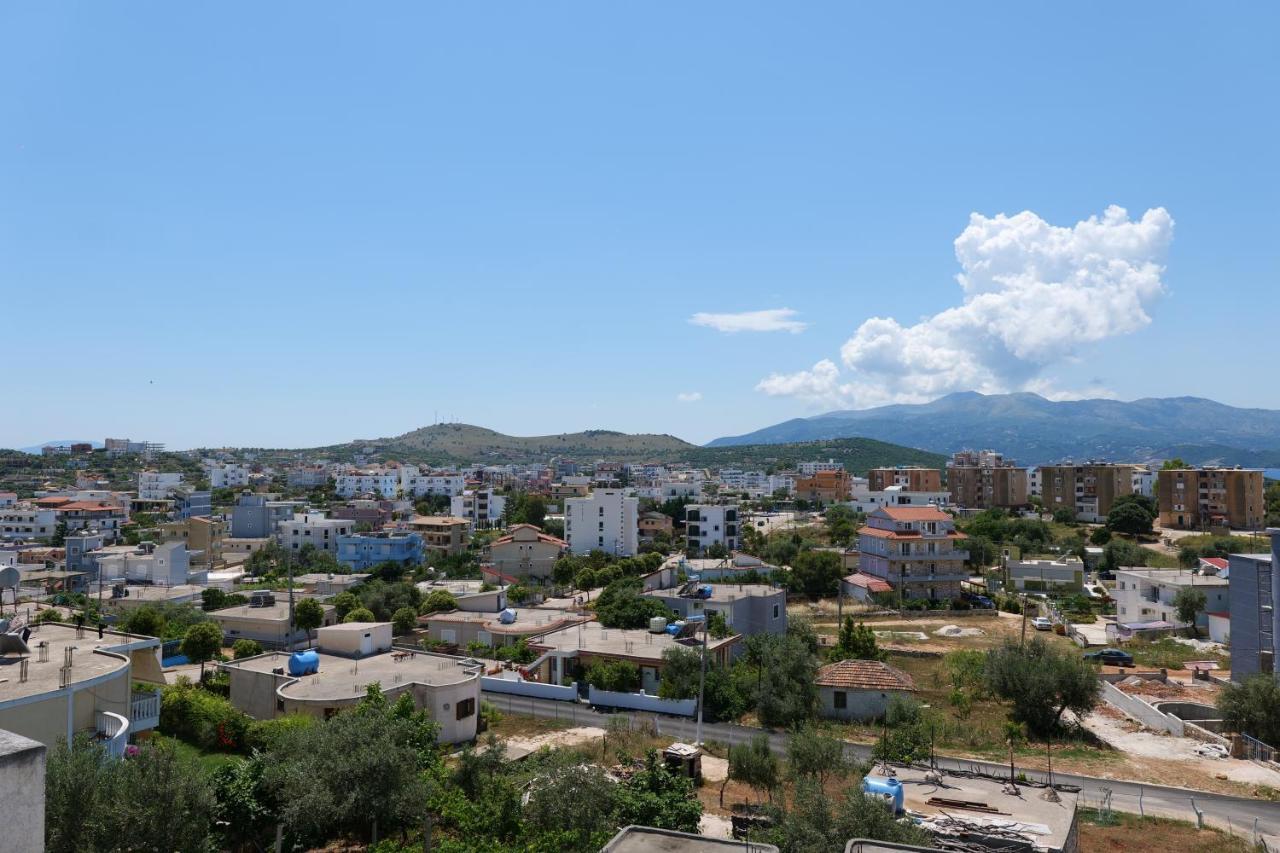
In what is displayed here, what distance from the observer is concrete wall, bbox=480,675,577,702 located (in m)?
32.8

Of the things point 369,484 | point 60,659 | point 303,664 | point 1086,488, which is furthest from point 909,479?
point 60,659

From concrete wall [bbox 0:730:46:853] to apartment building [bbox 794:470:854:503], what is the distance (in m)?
142

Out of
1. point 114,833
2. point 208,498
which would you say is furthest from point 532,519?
point 114,833

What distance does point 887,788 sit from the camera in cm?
1719

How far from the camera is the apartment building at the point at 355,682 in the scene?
26.5m

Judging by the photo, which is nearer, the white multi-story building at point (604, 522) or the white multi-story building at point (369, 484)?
the white multi-story building at point (604, 522)

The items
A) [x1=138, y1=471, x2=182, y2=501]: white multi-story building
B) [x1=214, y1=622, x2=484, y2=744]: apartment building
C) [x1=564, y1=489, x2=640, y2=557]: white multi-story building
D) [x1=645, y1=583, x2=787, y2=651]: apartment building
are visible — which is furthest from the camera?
[x1=138, y1=471, x2=182, y2=501]: white multi-story building

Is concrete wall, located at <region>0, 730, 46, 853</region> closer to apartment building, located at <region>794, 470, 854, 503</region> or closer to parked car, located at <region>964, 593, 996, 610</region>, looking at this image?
parked car, located at <region>964, 593, 996, 610</region>

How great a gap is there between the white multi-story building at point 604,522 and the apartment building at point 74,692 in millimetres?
66049

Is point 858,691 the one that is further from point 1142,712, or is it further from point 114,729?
point 114,729

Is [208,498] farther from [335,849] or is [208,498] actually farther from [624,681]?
[335,849]

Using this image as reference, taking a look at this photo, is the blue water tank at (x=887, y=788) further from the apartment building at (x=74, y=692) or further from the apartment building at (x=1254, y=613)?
the apartment building at (x=1254, y=613)

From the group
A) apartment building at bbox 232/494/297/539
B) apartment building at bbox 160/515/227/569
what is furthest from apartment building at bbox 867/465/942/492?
apartment building at bbox 160/515/227/569

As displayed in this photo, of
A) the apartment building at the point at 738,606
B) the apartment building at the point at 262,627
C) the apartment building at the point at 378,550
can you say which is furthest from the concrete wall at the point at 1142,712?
the apartment building at the point at 378,550
